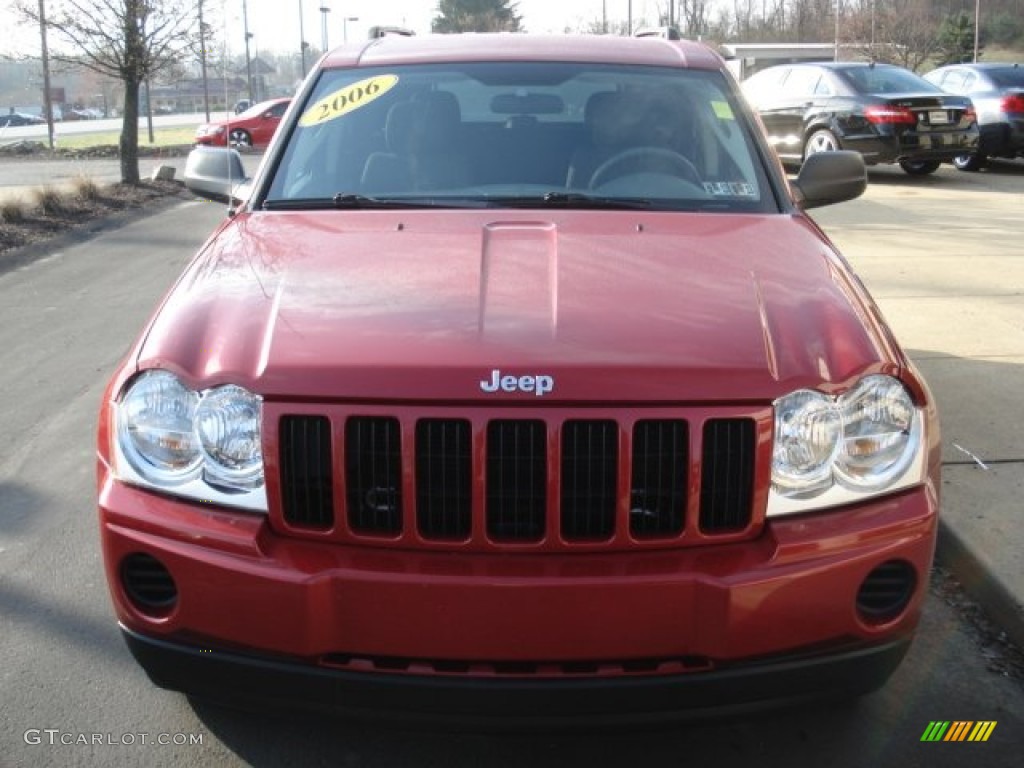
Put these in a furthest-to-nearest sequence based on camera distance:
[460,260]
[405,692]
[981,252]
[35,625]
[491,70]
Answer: [981,252]
[491,70]
[35,625]
[460,260]
[405,692]

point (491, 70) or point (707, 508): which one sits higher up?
point (491, 70)

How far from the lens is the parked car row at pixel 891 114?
1527cm

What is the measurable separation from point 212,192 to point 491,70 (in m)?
1.32

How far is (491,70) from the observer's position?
13.6ft

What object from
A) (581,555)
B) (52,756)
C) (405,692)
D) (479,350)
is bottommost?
(52,756)

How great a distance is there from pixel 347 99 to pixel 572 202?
1056mm

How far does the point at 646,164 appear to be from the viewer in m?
3.89

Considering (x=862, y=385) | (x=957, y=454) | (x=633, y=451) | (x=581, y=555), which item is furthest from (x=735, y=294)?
(x=957, y=454)

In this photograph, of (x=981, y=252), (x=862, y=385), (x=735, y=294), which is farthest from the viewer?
(x=981, y=252)

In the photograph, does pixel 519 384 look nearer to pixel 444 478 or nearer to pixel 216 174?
pixel 444 478

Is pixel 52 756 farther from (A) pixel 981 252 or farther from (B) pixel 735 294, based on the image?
(A) pixel 981 252

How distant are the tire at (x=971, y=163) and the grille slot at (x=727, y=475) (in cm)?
1661

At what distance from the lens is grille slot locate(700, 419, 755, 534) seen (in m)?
2.37

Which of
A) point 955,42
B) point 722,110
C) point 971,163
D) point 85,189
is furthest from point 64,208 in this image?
point 955,42
